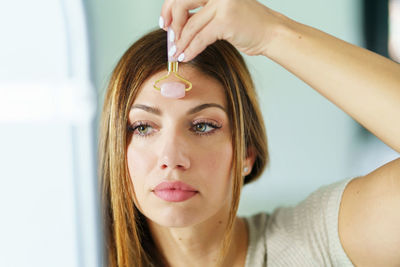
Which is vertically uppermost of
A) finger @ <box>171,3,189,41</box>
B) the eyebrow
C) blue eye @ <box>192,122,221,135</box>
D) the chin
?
finger @ <box>171,3,189,41</box>

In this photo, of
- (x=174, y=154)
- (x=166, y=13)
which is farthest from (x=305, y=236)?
(x=166, y=13)

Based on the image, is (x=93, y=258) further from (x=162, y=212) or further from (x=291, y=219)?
(x=291, y=219)

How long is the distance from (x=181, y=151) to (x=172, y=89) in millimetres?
130

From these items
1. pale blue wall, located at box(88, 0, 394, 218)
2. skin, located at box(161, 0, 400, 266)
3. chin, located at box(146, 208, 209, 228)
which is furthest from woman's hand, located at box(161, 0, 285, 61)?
pale blue wall, located at box(88, 0, 394, 218)

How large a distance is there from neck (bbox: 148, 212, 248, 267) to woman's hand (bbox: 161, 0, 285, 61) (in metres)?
0.47

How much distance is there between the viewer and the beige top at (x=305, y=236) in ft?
3.22

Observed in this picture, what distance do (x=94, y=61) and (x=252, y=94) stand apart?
0.52 m

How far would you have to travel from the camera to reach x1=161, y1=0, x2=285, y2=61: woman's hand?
0.77 meters

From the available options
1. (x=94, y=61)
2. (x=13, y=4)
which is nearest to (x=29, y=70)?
(x=13, y=4)

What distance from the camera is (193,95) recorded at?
36.1 inches

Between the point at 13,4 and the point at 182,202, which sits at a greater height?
the point at 13,4

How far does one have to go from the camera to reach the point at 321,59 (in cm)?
75

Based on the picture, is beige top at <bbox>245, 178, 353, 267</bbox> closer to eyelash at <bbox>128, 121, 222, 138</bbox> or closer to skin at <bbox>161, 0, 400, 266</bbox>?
skin at <bbox>161, 0, 400, 266</bbox>

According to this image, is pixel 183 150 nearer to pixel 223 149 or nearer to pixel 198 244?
pixel 223 149
